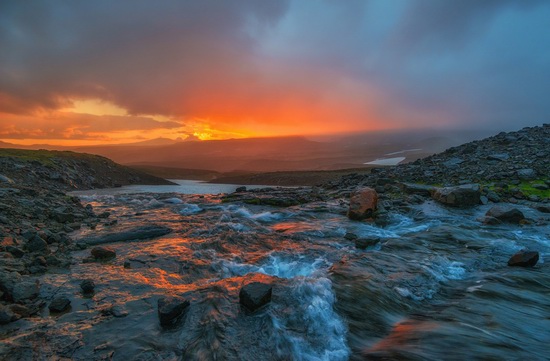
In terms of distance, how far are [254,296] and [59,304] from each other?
6.00 m

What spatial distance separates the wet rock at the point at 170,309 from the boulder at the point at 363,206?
1628 cm

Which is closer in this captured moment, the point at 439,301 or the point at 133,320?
the point at 133,320

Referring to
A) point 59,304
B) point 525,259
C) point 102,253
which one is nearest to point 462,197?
point 525,259

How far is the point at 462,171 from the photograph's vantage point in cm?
3616

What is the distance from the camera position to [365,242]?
16.2m

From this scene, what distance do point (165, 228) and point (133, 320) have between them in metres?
12.0

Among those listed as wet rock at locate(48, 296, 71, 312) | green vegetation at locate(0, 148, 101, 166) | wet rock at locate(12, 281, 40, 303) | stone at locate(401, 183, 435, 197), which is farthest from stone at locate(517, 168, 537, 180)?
green vegetation at locate(0, 148, 101, 166)

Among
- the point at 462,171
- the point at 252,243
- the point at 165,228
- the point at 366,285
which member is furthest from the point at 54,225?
the point at 462,171

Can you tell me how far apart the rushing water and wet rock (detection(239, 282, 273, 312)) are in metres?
0.31

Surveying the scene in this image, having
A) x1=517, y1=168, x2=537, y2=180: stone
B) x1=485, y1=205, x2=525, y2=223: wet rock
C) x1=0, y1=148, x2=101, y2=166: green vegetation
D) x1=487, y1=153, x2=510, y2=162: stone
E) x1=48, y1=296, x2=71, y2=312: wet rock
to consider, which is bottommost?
x1=485, y1=205, x2=525, y2=223: wet rock

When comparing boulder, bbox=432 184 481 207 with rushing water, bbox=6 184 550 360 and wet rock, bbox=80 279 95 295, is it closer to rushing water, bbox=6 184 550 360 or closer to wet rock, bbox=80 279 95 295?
rushing water, bbox=6 184 550 360

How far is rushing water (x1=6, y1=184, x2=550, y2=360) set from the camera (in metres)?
7.62

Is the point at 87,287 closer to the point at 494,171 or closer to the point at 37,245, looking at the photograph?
the point at 37,245

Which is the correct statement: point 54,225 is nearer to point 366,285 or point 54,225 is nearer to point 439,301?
point 366,285
